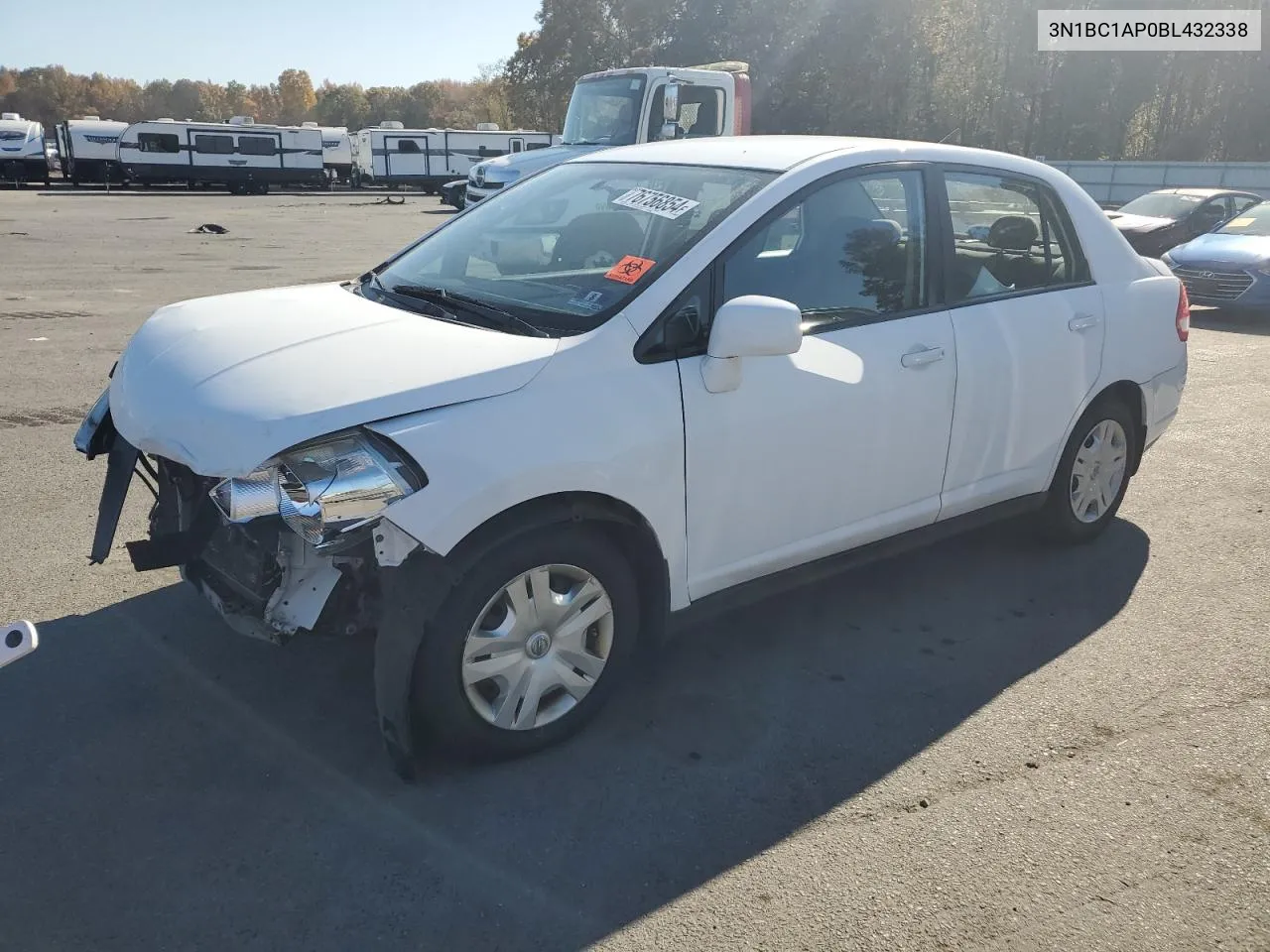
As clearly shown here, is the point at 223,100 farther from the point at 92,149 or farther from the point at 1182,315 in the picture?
the point at 1182,315

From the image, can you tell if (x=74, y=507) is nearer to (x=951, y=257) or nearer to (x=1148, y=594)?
(x=951, y=257)

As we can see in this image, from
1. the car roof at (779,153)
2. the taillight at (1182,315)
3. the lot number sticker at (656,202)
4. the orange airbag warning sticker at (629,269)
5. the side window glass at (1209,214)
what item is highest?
the side window glass at (1209,214)

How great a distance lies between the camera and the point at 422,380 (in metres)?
2.83

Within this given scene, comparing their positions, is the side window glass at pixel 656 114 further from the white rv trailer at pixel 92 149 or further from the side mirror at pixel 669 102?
the white rv trailer at pixel 92 149

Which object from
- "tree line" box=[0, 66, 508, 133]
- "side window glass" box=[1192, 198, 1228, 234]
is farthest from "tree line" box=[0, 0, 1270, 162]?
"tree line" box=[0, 66, 508, 133]

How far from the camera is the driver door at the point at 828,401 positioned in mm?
3299

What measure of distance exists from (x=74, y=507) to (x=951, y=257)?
4.15m

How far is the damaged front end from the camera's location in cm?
270

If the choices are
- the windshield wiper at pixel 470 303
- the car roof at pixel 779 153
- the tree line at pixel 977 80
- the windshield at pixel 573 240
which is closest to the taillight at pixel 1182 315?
the car roof at pixel 779 153

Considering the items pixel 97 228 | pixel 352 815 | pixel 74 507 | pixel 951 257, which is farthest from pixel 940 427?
pixel 97 228

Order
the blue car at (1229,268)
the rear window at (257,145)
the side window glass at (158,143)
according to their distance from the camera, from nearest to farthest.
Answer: the blue car at (1229,268), the side window glass at (158,143), the rear window at (257,145)

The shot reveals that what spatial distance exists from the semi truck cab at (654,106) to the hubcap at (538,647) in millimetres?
11439

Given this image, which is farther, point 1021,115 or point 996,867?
point 1021,115

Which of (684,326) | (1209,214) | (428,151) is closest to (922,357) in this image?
(684,326)
